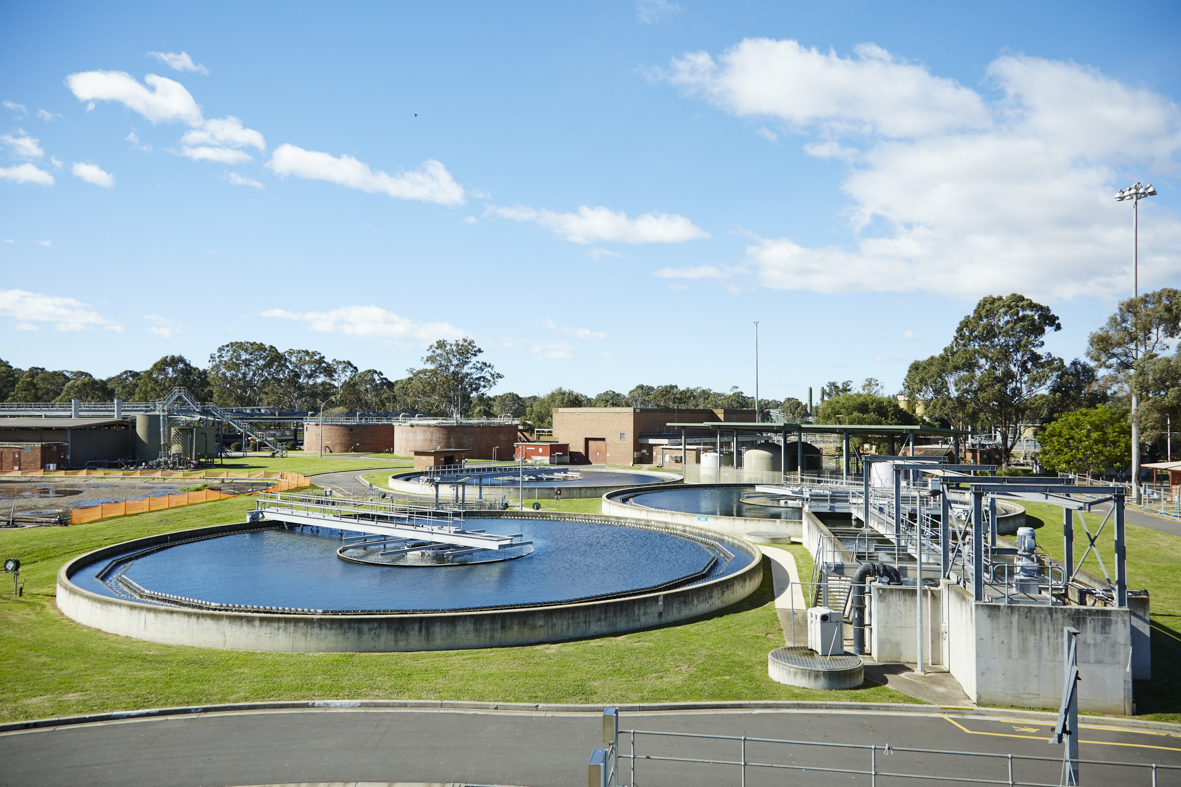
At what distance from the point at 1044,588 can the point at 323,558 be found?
26.3 meters

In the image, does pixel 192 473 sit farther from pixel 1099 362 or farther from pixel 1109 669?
pixel 1099 362

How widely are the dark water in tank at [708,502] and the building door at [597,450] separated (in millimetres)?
28368

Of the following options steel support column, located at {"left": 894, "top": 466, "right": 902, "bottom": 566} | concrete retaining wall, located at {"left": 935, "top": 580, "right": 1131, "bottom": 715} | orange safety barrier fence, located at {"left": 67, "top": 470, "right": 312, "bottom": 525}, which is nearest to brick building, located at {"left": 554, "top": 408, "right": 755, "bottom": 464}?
orange safety barrier fence, located at {"left": 67, "top": 470, "right": 312, "bottom": 525}

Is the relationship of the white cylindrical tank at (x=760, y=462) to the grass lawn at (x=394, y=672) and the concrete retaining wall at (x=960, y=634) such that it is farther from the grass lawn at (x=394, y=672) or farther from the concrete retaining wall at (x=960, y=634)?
the concrete retaining wall at (x=960, y=634)

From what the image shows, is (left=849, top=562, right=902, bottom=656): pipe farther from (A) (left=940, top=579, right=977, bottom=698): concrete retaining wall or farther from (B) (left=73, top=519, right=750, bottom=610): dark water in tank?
(B) (left=73, top=519, right=750, bottom=610): dark water in tank

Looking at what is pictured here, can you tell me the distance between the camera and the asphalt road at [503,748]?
11.8 meters

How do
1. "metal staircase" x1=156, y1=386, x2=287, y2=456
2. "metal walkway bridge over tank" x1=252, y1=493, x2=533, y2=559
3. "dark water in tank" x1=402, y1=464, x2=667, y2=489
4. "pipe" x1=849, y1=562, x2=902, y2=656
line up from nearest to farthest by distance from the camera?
"pipe" x1=849, y1=562, x2=902, y2=656 < "metal walkway bridge over tank" x1=252, y1=493, x2=533, y2=559 < "dark water in tank" x1=402, y1=464, x2=667, y2=489 < "metal staircase" x1=156, y1=386, x2=287, y2=456

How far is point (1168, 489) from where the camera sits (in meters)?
53.6

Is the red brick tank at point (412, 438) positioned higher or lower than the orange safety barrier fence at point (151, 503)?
higher

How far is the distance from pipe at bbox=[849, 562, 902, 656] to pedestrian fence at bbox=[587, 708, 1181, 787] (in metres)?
5.57

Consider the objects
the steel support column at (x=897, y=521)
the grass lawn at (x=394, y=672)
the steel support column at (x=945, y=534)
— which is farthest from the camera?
the steel support column at (x=897, y=521)

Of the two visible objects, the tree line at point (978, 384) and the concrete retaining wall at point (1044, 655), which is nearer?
the concrete retaining wall at point (1044, 655)

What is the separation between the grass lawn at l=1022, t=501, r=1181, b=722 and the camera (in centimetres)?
1569

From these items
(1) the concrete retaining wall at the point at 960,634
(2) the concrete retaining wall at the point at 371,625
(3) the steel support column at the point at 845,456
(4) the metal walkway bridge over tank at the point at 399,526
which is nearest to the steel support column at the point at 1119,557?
(1) the concrete retaining wall at the point at 960,634
